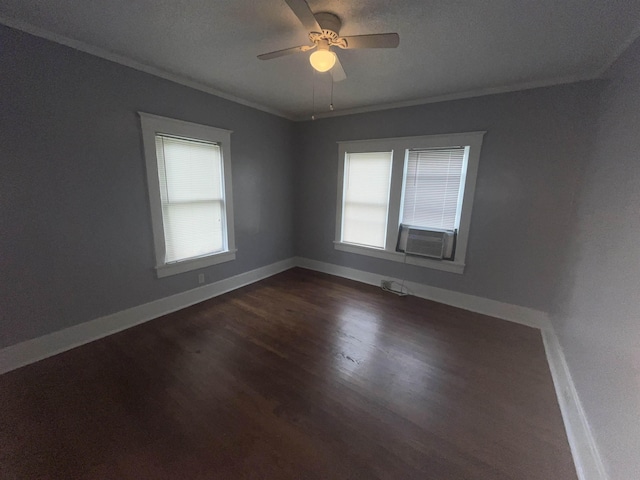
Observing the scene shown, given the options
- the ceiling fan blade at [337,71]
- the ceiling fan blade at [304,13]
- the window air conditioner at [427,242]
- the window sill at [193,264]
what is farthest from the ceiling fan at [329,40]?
the window sill at [193,264]

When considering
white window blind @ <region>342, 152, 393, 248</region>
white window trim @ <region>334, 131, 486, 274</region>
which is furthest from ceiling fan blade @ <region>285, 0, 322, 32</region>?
white window blind @ <region>342, 152, 393, 248</region>

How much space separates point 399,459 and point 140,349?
2.27 metres

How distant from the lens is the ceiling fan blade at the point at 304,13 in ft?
4.23

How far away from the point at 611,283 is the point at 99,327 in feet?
13.3

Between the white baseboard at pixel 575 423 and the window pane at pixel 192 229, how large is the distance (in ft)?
12.0

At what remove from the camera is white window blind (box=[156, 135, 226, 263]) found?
9.00 ft

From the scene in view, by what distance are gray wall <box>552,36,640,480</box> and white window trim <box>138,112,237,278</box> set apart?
11.8 feet

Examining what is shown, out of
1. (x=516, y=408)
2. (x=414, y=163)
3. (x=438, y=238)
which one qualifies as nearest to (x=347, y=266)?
(x=438, y=238)

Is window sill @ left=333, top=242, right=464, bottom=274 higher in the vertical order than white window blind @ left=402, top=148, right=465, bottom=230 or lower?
Answer: lower

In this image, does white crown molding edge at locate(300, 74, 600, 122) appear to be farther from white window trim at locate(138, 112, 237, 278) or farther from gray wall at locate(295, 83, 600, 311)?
white window trim at locate(138, 112, 237, 278)

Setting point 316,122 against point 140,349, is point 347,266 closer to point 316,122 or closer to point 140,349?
point 316,122

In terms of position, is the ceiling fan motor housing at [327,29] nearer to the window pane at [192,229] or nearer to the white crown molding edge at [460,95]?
the white crown molding edge at [460,95]

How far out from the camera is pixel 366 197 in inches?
150

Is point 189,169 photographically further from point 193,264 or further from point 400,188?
point 400,188
